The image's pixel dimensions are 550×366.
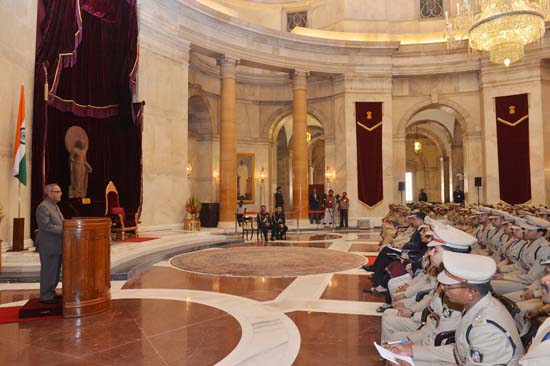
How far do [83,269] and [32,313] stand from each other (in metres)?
0.68

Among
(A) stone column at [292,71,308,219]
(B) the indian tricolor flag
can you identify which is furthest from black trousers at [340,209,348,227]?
(B) the indian tricolor flag

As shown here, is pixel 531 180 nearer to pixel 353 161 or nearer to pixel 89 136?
pixel 353 161

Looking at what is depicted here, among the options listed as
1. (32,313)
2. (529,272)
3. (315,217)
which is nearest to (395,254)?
(529,272)

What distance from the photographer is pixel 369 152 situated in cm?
1856

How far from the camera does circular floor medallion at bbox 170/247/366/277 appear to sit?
734 cm

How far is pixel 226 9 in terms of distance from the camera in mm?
18672

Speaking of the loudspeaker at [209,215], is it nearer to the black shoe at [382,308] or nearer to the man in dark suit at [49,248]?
the man in dark suit at [49,248]

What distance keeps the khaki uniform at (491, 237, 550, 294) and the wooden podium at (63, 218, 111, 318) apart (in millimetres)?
4650

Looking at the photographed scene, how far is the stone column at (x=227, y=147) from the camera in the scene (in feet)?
51.2

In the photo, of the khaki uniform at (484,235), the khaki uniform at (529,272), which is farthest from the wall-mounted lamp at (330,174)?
the khaki uniform at (529,272)

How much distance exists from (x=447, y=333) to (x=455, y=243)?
2.72 feet

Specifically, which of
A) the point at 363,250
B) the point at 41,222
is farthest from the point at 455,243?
the point at 363,250

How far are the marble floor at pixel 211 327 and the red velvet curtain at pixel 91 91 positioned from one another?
414 cm

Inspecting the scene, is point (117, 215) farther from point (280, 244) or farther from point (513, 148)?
point (513, 148)
